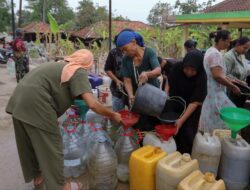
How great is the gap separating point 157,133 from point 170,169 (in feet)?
1.97

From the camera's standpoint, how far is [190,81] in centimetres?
286

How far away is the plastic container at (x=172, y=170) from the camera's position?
6.93 feet

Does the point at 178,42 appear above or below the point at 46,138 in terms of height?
above

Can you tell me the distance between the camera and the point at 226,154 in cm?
260

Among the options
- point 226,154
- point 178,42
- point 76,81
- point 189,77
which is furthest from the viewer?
point 178,42

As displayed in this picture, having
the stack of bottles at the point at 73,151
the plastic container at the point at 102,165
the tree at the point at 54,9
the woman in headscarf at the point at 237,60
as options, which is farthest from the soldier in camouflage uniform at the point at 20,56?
the tree at the point at 54,9

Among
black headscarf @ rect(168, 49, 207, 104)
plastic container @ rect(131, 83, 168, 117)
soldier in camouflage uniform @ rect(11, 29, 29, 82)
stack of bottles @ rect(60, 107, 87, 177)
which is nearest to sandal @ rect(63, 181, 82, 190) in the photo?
stack of bottles @ rect(60, 107, 87, 177)

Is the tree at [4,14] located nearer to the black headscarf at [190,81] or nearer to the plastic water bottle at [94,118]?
the plastic water bottle at [94,118]

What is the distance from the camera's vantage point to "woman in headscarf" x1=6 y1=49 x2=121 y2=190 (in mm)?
2115

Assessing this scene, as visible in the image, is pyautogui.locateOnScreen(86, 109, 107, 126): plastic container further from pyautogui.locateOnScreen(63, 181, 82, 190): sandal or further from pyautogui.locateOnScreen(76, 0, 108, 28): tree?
pyautogui.locateOnScreen(76, 0, 108, 28): tree

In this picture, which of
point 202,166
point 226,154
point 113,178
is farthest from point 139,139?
point 226,154

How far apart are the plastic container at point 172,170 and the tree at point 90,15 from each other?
31.1 meters

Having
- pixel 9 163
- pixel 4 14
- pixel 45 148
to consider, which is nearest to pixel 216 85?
pixel 45 148

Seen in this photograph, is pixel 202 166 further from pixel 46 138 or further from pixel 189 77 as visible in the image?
pixel 46 138
